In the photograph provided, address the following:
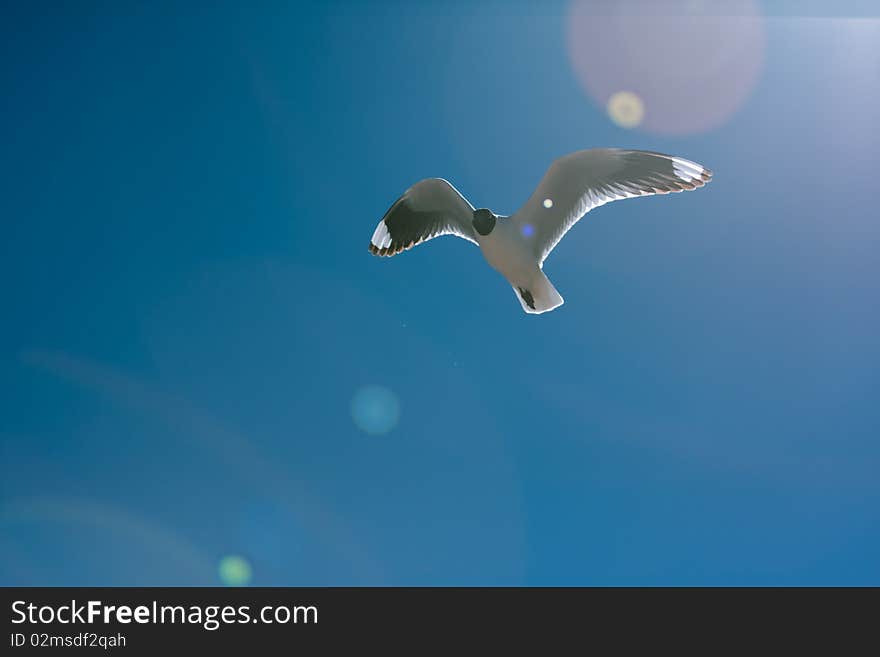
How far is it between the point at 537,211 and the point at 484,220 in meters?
0.52

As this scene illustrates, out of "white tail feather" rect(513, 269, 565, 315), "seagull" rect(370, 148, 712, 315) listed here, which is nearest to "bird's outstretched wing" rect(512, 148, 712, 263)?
"seagull" rect(370, 148, 712, 315)

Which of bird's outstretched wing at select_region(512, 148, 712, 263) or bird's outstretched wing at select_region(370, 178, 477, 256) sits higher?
bird's outstretched wing at select_region(370, 178, 477, 256)

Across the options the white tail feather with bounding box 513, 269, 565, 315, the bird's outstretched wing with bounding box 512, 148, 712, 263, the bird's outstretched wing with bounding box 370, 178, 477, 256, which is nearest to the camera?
the bird's outstretched wing with bounding box 512, 148, 712, 263

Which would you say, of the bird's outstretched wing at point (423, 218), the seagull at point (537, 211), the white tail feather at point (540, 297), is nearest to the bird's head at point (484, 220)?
the seagull at point (537, 211)

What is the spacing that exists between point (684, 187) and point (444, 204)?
2.27 m

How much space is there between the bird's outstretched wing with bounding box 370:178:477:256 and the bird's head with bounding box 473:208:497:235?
183 millimetres

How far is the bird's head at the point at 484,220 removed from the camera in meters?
6.47

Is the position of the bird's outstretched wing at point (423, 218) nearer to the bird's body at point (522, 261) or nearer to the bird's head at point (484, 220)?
the bird's head at point (484, 220)

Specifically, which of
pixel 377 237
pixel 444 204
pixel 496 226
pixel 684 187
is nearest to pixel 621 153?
pixel 684 187

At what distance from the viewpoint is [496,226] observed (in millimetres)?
6523

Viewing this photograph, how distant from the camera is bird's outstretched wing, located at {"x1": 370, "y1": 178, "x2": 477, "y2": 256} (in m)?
6.70

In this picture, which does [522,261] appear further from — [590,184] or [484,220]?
Answer: [590,184]

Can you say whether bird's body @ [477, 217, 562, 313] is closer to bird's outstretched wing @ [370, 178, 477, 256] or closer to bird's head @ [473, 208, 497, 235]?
bird's head @ [473, 208, 497, 235]

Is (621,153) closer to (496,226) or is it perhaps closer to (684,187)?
(684,187)
